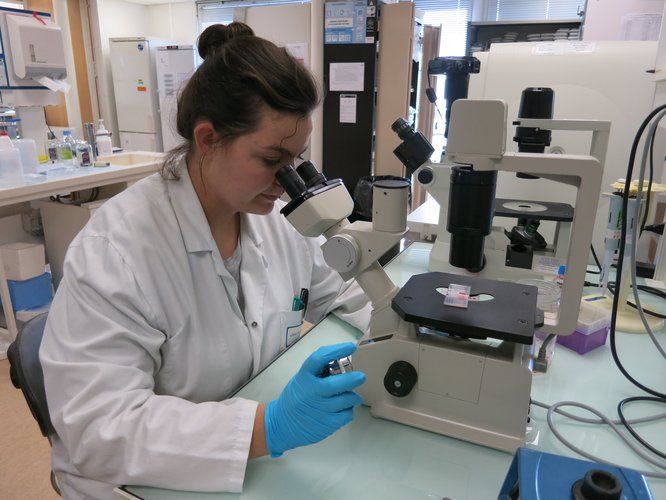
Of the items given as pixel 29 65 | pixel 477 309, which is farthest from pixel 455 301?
pixel 29 65

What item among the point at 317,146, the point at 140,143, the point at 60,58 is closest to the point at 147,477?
the point at 60,58

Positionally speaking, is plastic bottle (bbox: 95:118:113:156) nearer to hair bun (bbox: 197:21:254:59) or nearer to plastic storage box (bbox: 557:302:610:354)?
hair bun (bbox: 197:21:254:59)

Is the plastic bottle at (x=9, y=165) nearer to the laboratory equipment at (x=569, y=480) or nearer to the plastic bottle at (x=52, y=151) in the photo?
the plastic bottle at (x=52, y=151)

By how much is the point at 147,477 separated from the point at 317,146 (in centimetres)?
332

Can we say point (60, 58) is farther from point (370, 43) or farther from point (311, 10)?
point (370, 43)

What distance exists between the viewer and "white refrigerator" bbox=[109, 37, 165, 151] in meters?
5.13

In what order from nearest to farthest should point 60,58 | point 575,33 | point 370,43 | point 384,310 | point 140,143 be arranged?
point 384,310, point 60,58, point 575,33, point 370,43, point 140,143

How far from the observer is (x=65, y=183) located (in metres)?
2.33

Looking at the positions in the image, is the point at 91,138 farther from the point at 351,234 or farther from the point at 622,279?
the point at 622,279

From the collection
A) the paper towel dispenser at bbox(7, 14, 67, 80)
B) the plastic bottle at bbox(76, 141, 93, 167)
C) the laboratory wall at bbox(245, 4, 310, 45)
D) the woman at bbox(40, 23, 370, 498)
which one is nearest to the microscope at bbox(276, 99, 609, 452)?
the woman at bbox(40, 23, 370, 498)

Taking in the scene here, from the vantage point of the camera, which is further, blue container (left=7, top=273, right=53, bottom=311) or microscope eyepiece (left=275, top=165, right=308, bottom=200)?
blue container (left=7, top=273, right=53, bottom=311)

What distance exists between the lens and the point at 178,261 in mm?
870

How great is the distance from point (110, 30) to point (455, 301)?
6.05 m

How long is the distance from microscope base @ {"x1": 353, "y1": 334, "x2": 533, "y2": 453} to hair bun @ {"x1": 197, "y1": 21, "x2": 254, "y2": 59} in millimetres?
639
